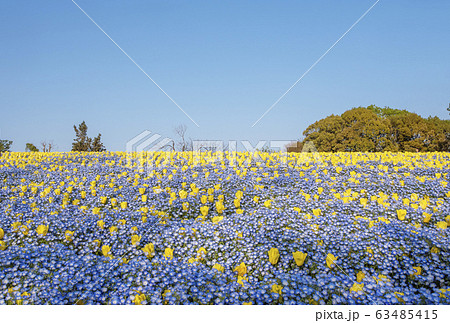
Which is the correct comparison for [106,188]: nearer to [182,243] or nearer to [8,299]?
[182,243]

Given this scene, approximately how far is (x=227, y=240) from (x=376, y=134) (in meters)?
32.1

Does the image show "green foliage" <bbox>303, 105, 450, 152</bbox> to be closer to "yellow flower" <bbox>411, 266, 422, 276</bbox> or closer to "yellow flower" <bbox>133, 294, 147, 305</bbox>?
"yellow flower" <bbox>411, 266, 422, 276</bbox>

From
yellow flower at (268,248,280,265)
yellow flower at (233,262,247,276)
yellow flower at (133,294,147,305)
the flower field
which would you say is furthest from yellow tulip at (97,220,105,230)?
yellow flower at (268,248,280,265)

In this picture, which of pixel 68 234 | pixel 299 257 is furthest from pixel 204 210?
pixel 68 234

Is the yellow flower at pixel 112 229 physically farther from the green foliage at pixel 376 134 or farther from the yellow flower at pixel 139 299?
the green foliage at pixel 376 134

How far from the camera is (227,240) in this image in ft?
17.4

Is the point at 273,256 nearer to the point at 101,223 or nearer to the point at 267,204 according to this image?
the point at 267,204

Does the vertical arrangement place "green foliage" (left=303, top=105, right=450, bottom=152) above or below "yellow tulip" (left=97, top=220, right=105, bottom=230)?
above

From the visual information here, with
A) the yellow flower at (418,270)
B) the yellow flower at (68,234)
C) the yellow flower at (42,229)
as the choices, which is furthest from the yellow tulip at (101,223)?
the yellow flower at (418,270)

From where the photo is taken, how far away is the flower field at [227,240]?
12.5 feet

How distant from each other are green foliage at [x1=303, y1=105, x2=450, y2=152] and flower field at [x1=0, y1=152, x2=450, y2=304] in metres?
25.9

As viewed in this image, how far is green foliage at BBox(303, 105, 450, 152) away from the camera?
32781 millimetres

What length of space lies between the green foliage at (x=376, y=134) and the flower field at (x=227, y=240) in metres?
25.9
